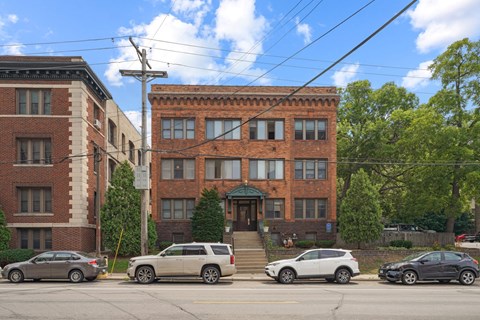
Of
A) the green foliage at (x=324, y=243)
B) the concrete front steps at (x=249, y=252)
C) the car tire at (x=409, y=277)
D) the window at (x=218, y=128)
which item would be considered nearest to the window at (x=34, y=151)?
the window at (x=218, y=128)

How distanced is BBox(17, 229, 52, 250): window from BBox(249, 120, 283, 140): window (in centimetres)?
1521

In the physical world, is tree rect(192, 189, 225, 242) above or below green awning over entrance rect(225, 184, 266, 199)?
below

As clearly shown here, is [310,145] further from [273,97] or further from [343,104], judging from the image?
[343,104]

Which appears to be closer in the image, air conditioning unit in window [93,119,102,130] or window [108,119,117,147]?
air conditioning unit in window [93,119,102,130]

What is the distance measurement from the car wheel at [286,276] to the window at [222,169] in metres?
15.2

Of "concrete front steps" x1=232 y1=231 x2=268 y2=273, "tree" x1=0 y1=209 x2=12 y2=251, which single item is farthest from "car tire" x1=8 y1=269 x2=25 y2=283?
"concrete front steps" x1=232 y1=231 x2=268 y2=273

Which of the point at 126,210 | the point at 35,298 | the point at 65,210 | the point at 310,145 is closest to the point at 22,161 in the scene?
the point at 65,210

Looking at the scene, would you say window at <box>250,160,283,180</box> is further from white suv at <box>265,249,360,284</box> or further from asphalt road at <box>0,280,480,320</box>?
asphalt road at <box>0,280,480,320</box>

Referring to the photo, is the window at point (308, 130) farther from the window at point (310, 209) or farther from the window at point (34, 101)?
the window at point (34, 101)

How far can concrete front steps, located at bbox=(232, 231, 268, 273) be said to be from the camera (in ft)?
87.8

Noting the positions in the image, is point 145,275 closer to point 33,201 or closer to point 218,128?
point 33,201

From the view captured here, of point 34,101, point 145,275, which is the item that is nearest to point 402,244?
point 145,275

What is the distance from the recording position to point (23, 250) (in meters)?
26.9

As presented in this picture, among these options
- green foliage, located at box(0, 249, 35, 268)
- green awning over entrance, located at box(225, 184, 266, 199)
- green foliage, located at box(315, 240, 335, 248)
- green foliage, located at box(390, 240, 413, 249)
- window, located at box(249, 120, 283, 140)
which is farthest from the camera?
window, located at box(249, 120, 283, 140)
